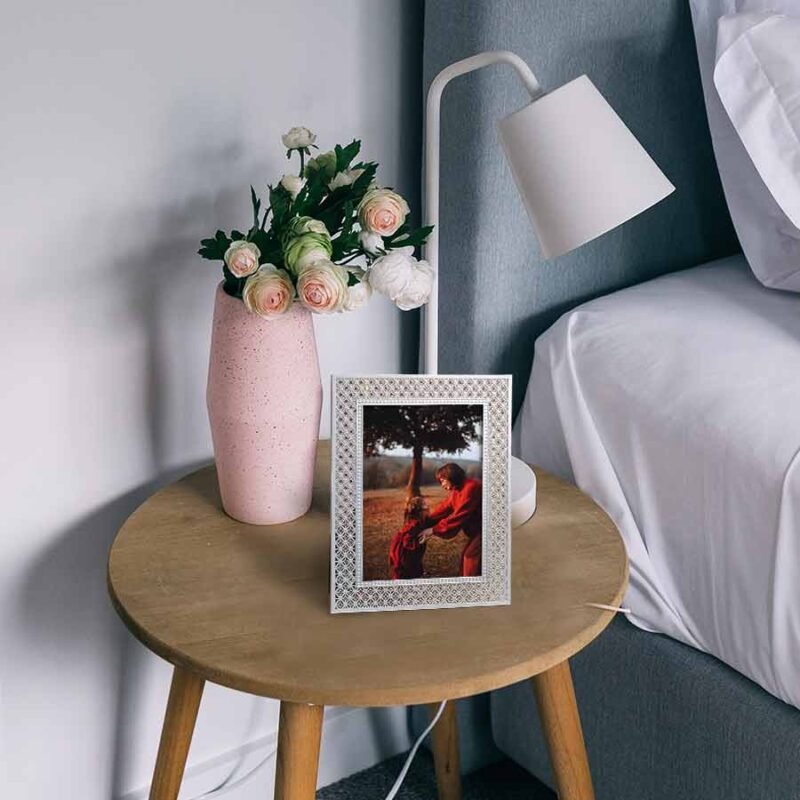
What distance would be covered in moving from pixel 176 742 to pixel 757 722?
57cm

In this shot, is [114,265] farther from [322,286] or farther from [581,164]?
[581,164]

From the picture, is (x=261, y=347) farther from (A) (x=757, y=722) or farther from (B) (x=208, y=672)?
(A) (x=757, y=722)

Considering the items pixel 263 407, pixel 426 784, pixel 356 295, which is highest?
pixel 356 295

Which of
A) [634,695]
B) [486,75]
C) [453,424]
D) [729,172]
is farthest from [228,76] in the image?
[634,695]

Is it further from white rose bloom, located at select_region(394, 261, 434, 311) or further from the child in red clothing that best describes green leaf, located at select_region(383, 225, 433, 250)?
the child in red clothing

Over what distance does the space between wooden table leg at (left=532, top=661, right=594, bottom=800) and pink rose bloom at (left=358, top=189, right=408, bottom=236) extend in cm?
43

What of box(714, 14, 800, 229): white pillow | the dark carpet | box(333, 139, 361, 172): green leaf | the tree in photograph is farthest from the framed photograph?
the dark carpet

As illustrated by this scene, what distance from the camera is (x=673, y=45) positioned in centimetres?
133

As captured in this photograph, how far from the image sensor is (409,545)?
3.21 feet

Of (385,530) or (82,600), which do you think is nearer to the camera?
(385,530)

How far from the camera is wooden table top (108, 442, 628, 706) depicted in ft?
2.86

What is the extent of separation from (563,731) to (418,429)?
0.33 metres

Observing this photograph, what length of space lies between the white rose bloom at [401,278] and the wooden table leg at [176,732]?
16.6 inches

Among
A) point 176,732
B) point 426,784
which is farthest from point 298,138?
point 426,784
